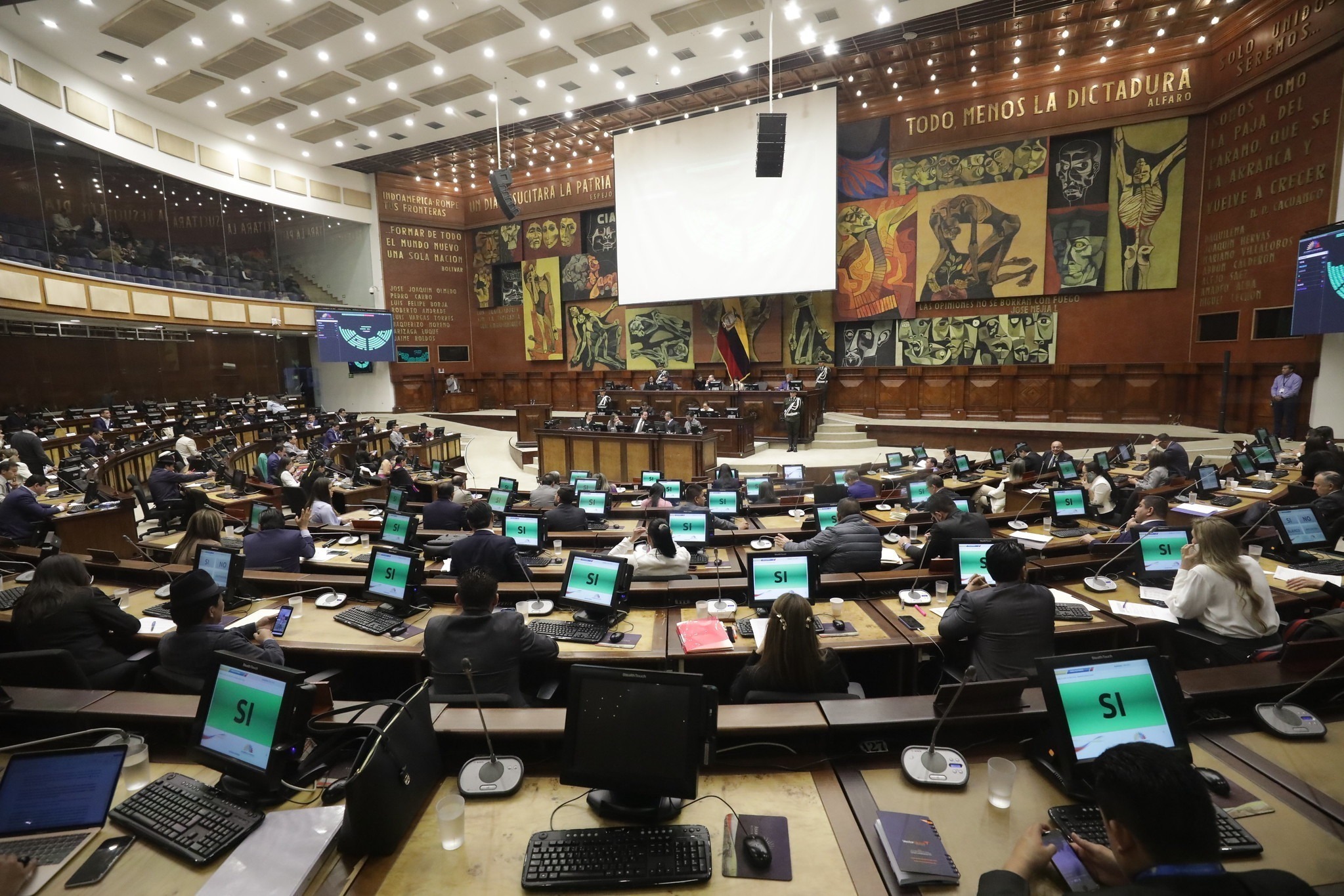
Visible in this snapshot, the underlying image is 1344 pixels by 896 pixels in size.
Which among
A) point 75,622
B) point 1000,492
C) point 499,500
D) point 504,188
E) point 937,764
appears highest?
point 504,188

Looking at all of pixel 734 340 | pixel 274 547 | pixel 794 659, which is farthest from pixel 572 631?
pixel 734 340

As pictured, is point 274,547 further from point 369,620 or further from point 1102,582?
point 1102,582

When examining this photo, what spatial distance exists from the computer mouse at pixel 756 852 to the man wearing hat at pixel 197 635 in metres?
2.40

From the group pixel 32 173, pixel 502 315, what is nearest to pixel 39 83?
pixel 32 173

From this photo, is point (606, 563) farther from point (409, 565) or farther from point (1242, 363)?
point (1242, 363)

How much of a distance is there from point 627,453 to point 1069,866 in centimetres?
1011

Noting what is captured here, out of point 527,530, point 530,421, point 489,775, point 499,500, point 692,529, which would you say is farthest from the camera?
point 530,421

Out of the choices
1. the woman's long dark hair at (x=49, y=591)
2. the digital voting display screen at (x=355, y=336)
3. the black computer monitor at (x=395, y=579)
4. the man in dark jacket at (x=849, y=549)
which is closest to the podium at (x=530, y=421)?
the digital voting display screen at (x=355, y=336)

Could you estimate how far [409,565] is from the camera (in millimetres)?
4082

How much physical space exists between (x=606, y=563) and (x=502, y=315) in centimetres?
1817

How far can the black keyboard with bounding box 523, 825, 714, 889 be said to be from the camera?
1.70 meters

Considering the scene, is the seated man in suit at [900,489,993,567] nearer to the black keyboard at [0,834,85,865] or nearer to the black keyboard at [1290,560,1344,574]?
the black keyboard at [1290,560,1344,574]

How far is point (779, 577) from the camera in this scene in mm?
3910

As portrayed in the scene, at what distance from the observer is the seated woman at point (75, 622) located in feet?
10.5
